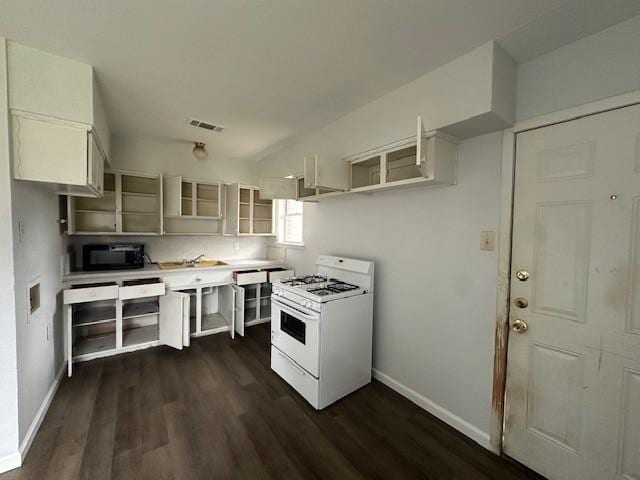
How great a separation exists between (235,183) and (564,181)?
369cm

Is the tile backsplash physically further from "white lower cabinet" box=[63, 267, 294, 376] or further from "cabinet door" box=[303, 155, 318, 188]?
"cabinet door" box=[303, 155, 318, 188]

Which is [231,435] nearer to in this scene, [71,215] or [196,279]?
[196,279]

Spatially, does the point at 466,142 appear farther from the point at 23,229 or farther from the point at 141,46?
the point at 23,229

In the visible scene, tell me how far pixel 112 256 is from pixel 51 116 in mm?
1788

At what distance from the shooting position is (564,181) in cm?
151

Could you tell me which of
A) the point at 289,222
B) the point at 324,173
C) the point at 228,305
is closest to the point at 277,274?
the point at 228,305

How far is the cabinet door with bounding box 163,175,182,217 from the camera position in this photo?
11.6 ft

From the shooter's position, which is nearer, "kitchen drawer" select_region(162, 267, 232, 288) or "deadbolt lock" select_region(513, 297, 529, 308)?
"deadbolt lock" select_region(513, 297, 529, 308)

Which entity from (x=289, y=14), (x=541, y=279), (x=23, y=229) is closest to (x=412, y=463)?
(x=541, y=279)

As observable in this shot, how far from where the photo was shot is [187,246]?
393 centimetres

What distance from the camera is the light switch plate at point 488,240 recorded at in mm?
1764

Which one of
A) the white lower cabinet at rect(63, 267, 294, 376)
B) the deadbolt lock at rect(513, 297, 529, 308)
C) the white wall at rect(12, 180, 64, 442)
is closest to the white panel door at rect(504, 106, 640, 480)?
the deadbolt lock at rect(513, 297, 529, 308)

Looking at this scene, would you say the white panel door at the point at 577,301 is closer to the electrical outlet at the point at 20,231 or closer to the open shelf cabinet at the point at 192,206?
the electrical outlet at the point at 20,231

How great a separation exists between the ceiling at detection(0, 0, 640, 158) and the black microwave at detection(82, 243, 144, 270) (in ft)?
5.18
